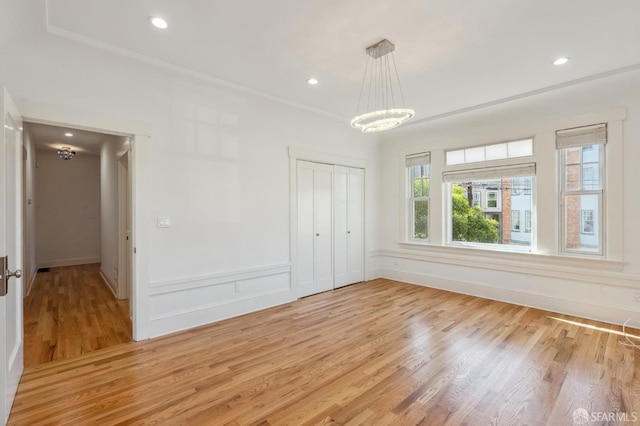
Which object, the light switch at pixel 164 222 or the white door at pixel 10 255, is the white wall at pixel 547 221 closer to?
the light switch at pixel 164 222

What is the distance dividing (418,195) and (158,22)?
15.4 feet

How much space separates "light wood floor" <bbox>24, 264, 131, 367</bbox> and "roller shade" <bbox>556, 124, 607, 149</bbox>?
5871mm

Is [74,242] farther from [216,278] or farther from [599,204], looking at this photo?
[599,204]

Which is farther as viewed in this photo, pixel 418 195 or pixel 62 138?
pixel 62 138

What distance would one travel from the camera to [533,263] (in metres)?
4.23

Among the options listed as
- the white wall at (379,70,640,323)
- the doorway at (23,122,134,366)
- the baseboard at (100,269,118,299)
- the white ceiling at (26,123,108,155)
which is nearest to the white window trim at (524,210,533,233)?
the white wall at (379,70,640,323)

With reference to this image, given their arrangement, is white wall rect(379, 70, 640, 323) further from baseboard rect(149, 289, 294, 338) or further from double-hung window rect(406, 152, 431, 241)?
baseboard rect(149, 289, 294, 338)

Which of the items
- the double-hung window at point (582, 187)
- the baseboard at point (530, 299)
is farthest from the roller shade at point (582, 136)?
the baseboard at point (530, 299)

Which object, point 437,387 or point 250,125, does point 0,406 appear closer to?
point 437,387

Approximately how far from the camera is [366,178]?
5.81m

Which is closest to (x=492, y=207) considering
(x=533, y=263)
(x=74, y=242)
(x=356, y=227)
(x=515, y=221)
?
(x=515, y=221)

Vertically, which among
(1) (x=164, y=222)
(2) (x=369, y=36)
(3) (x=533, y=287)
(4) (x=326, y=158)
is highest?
(2) (x=369, y=36)

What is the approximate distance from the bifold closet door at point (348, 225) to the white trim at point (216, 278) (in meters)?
1.25

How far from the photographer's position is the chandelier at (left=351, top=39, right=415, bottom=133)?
2.94 meters
